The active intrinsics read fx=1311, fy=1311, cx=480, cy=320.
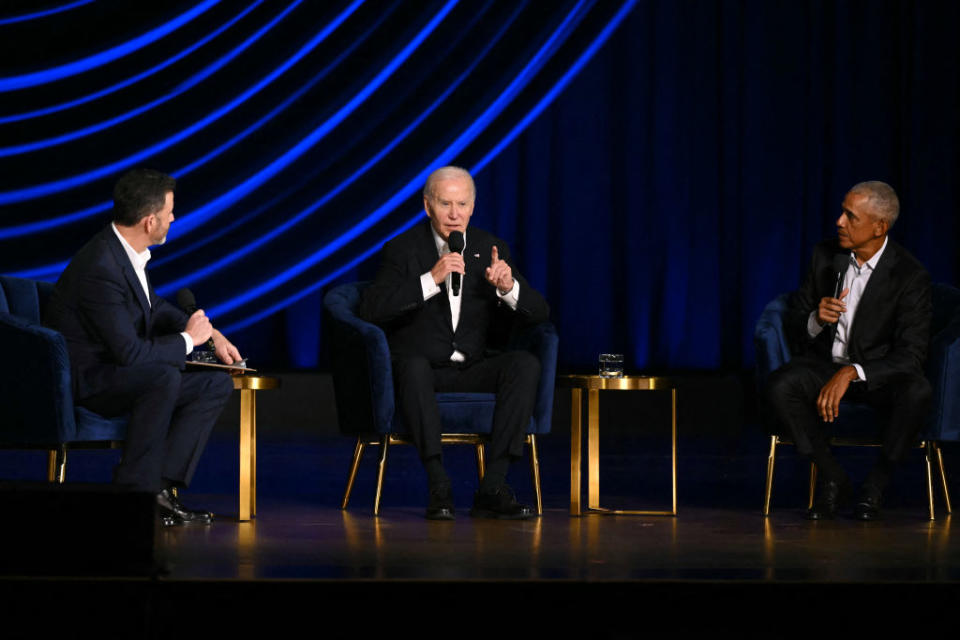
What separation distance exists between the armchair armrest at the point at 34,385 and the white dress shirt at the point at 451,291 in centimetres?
119

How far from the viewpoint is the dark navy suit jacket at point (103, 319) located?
3.80 metres

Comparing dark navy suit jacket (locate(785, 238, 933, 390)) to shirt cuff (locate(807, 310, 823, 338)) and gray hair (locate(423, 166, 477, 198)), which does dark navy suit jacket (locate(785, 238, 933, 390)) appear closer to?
shirt cuff (locate(807, 310, 823, 338))

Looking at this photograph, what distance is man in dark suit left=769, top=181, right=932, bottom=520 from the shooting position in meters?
4.19

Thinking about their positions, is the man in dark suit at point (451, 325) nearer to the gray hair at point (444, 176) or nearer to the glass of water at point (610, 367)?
the gray hair at point (444, 176)

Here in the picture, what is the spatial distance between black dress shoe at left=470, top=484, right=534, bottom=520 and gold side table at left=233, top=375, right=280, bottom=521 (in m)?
0.71

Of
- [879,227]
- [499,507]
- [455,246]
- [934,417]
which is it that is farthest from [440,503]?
[879,227]

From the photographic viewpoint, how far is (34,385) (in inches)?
146

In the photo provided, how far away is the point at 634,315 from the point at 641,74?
1485 mm

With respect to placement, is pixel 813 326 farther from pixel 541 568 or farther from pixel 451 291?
pixel 541 568

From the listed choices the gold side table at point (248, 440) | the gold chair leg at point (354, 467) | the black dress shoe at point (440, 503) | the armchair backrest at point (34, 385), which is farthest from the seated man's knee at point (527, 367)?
the armchair backrest at point (34, 385)

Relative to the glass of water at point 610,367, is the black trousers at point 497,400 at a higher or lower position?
lower

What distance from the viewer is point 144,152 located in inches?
194

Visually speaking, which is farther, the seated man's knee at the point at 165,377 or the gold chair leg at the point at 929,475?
the gold chair leg at the point at 929,475

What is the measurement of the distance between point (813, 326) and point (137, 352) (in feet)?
7.31
